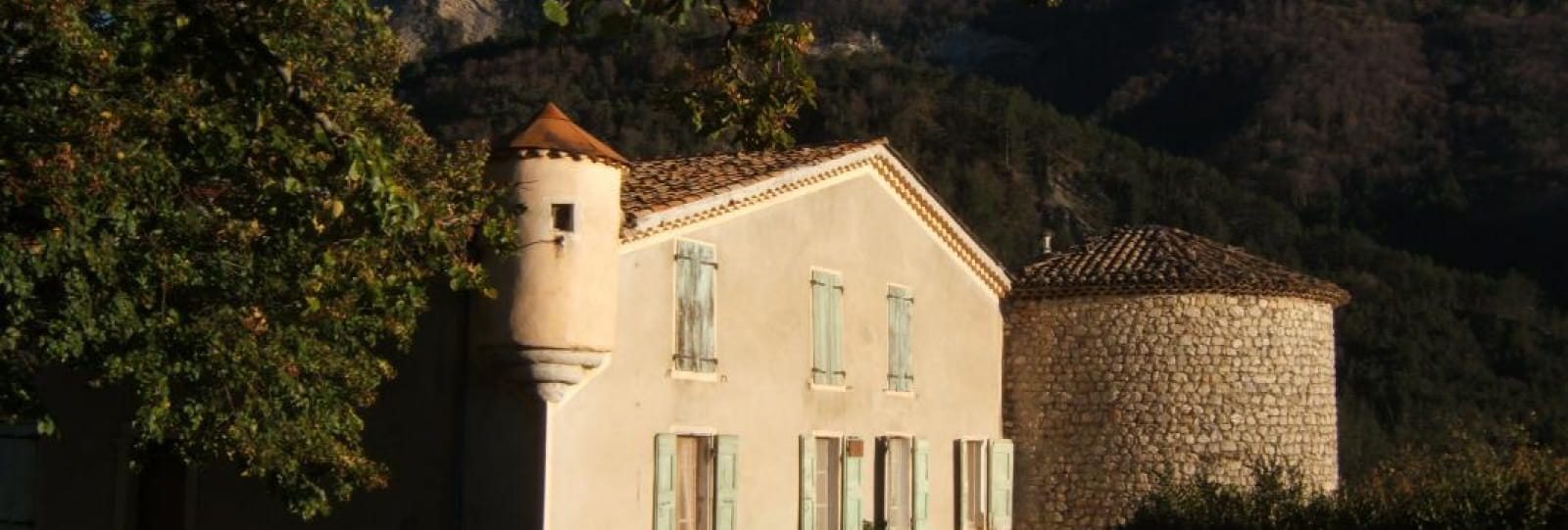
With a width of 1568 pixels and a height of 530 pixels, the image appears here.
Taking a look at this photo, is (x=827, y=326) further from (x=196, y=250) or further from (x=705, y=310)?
(x=196, y=250)

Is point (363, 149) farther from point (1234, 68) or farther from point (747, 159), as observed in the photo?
point (1234, 68)

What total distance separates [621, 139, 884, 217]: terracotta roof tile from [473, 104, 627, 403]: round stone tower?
0.98m

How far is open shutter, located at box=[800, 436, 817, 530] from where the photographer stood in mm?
20422

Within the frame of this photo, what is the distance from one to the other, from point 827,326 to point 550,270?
475cm

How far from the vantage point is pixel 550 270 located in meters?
17.1

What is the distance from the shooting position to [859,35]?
9375cm

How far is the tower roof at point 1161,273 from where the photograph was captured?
963 inches

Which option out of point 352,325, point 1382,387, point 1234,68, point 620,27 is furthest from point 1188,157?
Answer: point 620,27

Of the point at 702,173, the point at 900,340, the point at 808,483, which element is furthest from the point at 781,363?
the point at 900,340

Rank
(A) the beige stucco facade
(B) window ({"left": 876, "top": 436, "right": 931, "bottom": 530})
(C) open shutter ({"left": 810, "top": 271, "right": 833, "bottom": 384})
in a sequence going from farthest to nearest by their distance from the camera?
(B) window ({"left": 876, "top": 436, "right": 931, "bottom": 530}), (C) open shutter ({"left": 810, "top": 271, "right": 833, "bottom": 384}), (A) the beige stucco facade

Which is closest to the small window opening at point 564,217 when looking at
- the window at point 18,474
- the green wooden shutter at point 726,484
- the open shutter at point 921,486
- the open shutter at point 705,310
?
the open shutter at point 705,310

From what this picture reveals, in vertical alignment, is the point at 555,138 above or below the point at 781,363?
above

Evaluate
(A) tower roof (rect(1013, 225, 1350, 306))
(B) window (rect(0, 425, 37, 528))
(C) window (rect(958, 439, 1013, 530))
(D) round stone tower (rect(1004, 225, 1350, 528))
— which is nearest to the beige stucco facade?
(C) window (rect(958, 439, 1013, 530))

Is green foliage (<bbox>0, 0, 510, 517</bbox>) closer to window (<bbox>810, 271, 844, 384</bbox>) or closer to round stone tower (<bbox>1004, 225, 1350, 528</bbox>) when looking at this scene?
window (<bbox>810, 271, 844, 384</bbox>)
